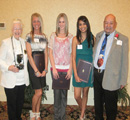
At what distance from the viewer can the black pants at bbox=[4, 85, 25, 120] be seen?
71.1 inches

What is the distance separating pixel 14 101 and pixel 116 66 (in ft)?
5.20

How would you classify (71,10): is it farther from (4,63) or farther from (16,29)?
(4,63)

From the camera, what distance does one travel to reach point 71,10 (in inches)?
108

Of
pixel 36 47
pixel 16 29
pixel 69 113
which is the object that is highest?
pixel 16 29

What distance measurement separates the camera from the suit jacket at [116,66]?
1751mm

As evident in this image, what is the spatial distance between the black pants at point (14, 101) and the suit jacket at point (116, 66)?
130 cm

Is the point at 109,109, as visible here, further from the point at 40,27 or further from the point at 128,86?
the point at 40,27

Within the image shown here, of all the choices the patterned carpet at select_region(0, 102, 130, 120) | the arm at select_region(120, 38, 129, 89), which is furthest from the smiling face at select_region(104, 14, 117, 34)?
the patterned carpet at select_region(0, 102, 130, 120)

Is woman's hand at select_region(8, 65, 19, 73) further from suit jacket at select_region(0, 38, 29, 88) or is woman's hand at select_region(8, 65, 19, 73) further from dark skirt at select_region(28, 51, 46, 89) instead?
dark skirt at select_region(28, 51, 46, 89)

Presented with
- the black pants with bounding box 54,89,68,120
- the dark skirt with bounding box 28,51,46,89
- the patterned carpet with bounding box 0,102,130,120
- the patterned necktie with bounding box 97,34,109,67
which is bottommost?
the patterned carpet with bounding box 0,102,130,120

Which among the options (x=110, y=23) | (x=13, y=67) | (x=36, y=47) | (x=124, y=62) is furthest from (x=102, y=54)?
(x=13, y=67)

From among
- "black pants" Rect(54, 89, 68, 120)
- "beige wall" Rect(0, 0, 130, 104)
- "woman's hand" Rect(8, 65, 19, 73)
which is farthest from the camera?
"beige wall" Rect(0, 0, 130, 104)

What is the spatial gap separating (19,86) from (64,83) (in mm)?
724

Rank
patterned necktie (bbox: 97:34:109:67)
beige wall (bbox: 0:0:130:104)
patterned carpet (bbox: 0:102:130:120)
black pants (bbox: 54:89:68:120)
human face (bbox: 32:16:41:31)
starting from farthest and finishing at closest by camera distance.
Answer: beige wall (bbox: 0:0:130:104), patterned carpet (bbox: 0:102:130:120), black pants (bbox: 54:89:68:120), human face (bbox: 32:16:41:31), patterned necktie (bbox: 97:34:109:67)
